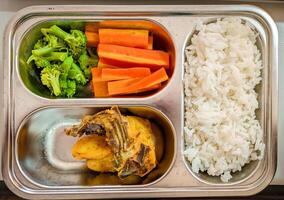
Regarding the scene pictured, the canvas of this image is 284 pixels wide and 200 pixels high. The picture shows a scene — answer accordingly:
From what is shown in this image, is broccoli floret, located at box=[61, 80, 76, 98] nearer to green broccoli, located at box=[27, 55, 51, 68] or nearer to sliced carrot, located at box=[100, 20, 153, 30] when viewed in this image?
green broccoli, located at box=[27, 55, 51, 68]

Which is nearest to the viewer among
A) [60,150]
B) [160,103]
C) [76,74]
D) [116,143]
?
[116,143]

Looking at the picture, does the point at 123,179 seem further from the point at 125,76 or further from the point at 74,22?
the point at 74,22

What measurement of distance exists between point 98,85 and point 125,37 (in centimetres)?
26

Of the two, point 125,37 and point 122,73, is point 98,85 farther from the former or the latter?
point 125,37

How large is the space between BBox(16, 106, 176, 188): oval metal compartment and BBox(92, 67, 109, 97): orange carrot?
0.07m

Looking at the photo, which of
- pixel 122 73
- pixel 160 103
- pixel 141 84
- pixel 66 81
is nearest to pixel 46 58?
pixel 66 81

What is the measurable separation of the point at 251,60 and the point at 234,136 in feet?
1.20

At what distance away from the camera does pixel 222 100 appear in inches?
83.0

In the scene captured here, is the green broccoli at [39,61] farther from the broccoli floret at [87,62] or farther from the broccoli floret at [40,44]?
the broccoli floret at [87,62]

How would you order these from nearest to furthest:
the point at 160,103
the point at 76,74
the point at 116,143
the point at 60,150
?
the point at 116,143, the point at 160,103, the point at 76,74, the point at 60,150

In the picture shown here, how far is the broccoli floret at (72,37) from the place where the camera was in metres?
2.14

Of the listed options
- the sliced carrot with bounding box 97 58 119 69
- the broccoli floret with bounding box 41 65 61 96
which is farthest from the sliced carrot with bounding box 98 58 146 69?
the broccoli floret with bounding box 41 65 61 96

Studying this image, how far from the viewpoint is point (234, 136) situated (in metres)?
2.07

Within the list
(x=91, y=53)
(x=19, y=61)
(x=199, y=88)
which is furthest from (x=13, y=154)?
(x=199, y=88)
